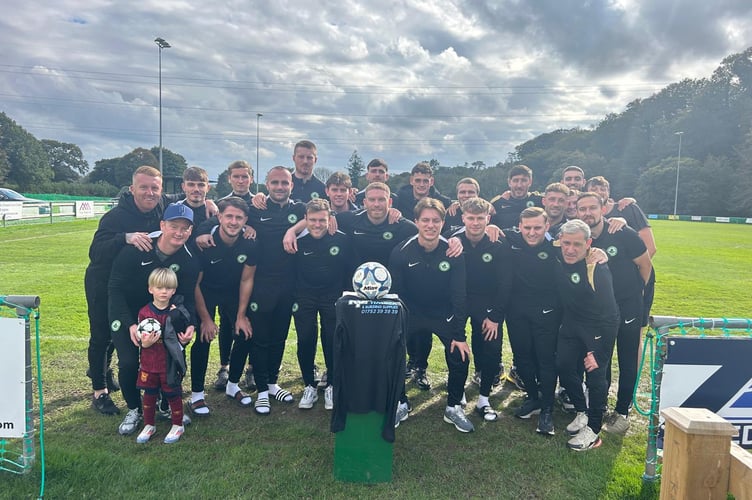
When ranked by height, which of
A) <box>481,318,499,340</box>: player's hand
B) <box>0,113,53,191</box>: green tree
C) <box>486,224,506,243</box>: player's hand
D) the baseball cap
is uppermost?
<box>0,113,53,191</box>: green tree

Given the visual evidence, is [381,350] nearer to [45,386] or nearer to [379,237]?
[379,237]

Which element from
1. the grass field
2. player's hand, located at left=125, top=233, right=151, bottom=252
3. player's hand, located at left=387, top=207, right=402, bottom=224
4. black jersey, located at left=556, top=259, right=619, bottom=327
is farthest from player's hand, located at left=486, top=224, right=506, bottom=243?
player's hand, located at left=125, top=233, right=151, bottom=252

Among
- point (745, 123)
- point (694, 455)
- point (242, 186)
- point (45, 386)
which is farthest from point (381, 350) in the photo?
point (745, 123)

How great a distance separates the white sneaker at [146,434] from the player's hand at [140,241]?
155cm

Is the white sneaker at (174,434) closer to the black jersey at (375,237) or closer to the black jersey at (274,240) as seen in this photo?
the black jersey at (274,240)

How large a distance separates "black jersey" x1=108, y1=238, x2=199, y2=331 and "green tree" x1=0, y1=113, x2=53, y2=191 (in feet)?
231

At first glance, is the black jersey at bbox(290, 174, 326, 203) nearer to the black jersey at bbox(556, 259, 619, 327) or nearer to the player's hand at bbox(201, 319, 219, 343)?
the player's hand at bbox(201, 319, 219, 343)

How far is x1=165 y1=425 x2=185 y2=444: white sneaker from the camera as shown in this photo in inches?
154

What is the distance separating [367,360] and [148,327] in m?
Result: 1.86

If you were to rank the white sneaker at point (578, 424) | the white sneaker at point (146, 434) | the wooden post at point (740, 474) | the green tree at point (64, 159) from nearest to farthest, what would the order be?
the wooden post at point (740, 474) → the white sneaker at point (146, 434) → the white sneaker at point (578, 424) → the green tree at point (64, 159)

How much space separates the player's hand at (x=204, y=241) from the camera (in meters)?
4.62

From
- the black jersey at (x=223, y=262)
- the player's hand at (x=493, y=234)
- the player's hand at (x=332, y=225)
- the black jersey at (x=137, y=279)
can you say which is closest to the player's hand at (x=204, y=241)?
the black jersey at (x=223, y=262)

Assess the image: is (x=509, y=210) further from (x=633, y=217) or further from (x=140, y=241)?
(x=140, y=241)

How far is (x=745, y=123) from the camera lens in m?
69.4
